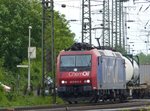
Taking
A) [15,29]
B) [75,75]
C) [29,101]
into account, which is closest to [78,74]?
[75,75]

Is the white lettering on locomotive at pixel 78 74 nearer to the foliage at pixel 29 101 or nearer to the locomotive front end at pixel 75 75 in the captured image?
the locomotive front end at pixel 75 75

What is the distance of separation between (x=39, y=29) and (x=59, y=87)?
85.2ft

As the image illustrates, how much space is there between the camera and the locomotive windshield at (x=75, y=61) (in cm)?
3475

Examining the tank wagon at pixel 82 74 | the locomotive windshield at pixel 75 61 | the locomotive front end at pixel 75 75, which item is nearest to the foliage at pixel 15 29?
the tank wagon at pixel 82 74

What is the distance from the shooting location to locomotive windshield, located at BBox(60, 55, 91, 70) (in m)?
34.8

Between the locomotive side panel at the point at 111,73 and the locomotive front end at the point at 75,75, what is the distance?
89cm

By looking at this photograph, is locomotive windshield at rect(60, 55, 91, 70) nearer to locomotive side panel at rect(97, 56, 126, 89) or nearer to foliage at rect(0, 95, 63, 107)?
locomotive side panel at rect(97, 56, 126, 89)

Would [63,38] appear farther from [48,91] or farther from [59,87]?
[59,87]

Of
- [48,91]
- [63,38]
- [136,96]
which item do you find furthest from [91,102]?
[63,38]

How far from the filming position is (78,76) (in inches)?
1356

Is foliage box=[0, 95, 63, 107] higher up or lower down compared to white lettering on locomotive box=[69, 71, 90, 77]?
lower down

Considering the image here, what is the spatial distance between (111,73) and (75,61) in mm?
3733

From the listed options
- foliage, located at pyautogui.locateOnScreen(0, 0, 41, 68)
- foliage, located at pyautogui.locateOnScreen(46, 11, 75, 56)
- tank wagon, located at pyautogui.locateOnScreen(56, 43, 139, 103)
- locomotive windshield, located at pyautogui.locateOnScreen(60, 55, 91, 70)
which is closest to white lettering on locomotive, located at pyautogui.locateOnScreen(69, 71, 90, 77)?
tank wagon, located at pyautogui.locateOnScreen(56, 43, 139, 103)

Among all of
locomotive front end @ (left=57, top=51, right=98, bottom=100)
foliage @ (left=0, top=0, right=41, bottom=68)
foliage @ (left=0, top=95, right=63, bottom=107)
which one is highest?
foliage @ (left=0, top=0, right=41, bottom=68)
